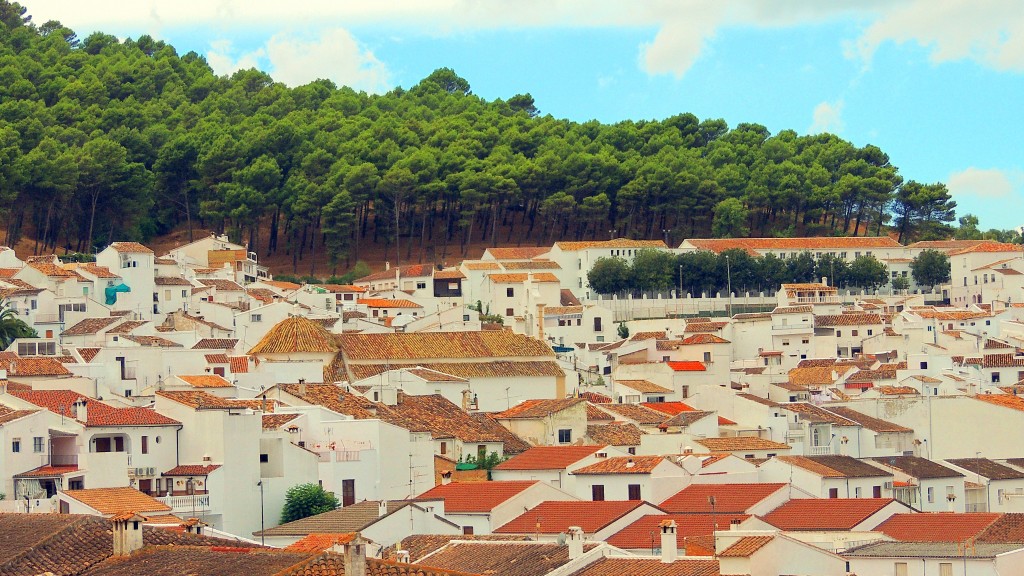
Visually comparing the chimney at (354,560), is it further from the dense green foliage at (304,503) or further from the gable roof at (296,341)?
the gable roof at (296,341)

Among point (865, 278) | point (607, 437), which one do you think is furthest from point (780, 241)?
point (607, 437)

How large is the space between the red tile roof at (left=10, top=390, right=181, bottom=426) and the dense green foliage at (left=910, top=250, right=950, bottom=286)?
56.8 meters

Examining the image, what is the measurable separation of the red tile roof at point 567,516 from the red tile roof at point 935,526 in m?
4.04

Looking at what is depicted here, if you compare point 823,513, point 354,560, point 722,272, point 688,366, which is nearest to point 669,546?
point 354,560

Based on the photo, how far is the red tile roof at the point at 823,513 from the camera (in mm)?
32219

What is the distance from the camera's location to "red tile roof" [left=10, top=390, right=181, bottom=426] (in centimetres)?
3447

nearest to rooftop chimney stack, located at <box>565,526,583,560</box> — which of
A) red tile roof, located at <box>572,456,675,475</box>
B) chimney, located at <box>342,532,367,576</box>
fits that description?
chimney, located at <box>342,532,367,576</box>

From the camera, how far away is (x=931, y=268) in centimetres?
8831

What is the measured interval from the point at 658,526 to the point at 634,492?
680 cm

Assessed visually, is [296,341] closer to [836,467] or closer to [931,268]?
[836,467]

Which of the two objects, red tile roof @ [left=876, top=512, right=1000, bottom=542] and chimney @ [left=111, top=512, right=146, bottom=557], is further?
red tile roof @ [left=876, top=512, right=1000, bottom=542]

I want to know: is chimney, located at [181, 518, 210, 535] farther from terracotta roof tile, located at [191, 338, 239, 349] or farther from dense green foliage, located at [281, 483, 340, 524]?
terracotta roof tile, located at [191, 338, 239, 349]

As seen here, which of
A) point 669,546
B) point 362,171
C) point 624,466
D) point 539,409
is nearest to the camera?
point 669,546

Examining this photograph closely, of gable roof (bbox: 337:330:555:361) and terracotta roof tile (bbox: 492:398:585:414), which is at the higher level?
gable roof (bbox: 337:330:555:361)
